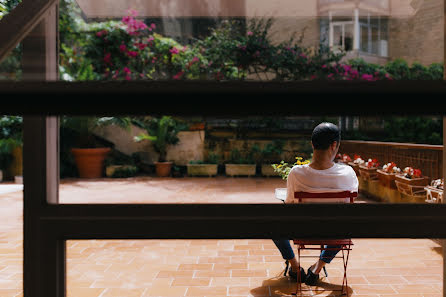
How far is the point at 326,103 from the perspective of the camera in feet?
0.88

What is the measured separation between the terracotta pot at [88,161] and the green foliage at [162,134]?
1048 millimetres

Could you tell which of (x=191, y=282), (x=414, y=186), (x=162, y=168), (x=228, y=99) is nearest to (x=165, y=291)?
(x=191, y=282)

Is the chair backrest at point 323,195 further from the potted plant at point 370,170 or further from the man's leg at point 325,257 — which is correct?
the potted plant at point 370,170

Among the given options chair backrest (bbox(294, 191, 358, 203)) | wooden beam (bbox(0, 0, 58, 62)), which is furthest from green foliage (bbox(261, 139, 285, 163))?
wooden beam (bbox(0, 0, 58, 62))

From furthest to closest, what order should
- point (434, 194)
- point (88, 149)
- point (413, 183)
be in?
point (88, 149) → point (413, 183) → point (434, 194)

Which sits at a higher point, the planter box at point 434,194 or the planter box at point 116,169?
the planter box at point 434,194

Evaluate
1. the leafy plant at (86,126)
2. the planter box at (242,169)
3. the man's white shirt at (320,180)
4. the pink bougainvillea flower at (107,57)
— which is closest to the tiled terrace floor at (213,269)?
the man's white shirt at (320,180)

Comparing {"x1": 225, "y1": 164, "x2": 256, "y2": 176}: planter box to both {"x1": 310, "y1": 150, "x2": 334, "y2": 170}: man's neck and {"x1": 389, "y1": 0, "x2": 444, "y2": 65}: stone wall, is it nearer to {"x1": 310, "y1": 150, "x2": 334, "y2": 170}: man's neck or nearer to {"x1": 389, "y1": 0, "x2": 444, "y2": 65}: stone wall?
{"x1": 310, "y1": 150, "x2": 334, "y2": 170}: man's neck

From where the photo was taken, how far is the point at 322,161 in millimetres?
2326

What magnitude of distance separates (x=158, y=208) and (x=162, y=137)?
8987 mm

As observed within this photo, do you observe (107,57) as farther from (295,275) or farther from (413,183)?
(295,275)

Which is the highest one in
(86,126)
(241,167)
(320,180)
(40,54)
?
(86,126)

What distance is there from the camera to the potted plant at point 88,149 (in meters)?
8.70

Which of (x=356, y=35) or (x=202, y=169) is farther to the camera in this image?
(x=356, y=35)
